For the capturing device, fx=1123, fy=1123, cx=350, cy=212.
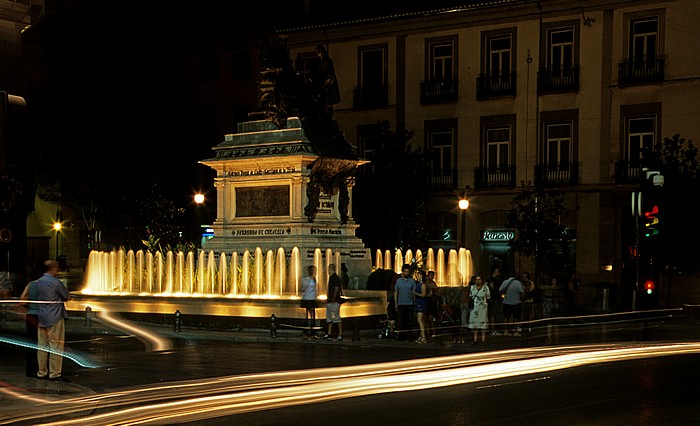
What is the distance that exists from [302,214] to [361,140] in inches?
928

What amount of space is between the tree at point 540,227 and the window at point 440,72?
6680 mm

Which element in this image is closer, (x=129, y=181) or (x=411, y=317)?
(x=411, y=317)

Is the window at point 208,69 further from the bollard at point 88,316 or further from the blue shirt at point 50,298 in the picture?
the blue shirt at point 50,298

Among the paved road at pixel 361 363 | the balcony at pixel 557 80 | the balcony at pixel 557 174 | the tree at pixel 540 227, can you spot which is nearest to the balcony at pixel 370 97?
the balcony at pixel 557 80

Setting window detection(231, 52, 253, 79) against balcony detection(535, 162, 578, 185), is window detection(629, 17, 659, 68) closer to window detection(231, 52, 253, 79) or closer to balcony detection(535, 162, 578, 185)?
balcony detection(535, 162, 578, 185)

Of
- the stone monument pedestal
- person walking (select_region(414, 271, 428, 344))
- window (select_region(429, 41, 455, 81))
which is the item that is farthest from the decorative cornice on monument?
window (select_region(429, 41, 455, 81))

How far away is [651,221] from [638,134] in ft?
63.4

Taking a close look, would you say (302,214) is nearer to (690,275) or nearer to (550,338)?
(550,338)

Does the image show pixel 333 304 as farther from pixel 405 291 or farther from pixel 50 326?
pixel 50 326

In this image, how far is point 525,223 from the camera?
44.4 meters

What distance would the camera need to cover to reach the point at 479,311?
983 inches

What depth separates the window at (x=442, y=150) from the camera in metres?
50.4

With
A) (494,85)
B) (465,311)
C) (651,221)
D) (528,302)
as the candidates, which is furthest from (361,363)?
(494,85)

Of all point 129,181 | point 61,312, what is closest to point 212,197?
point 129,181
